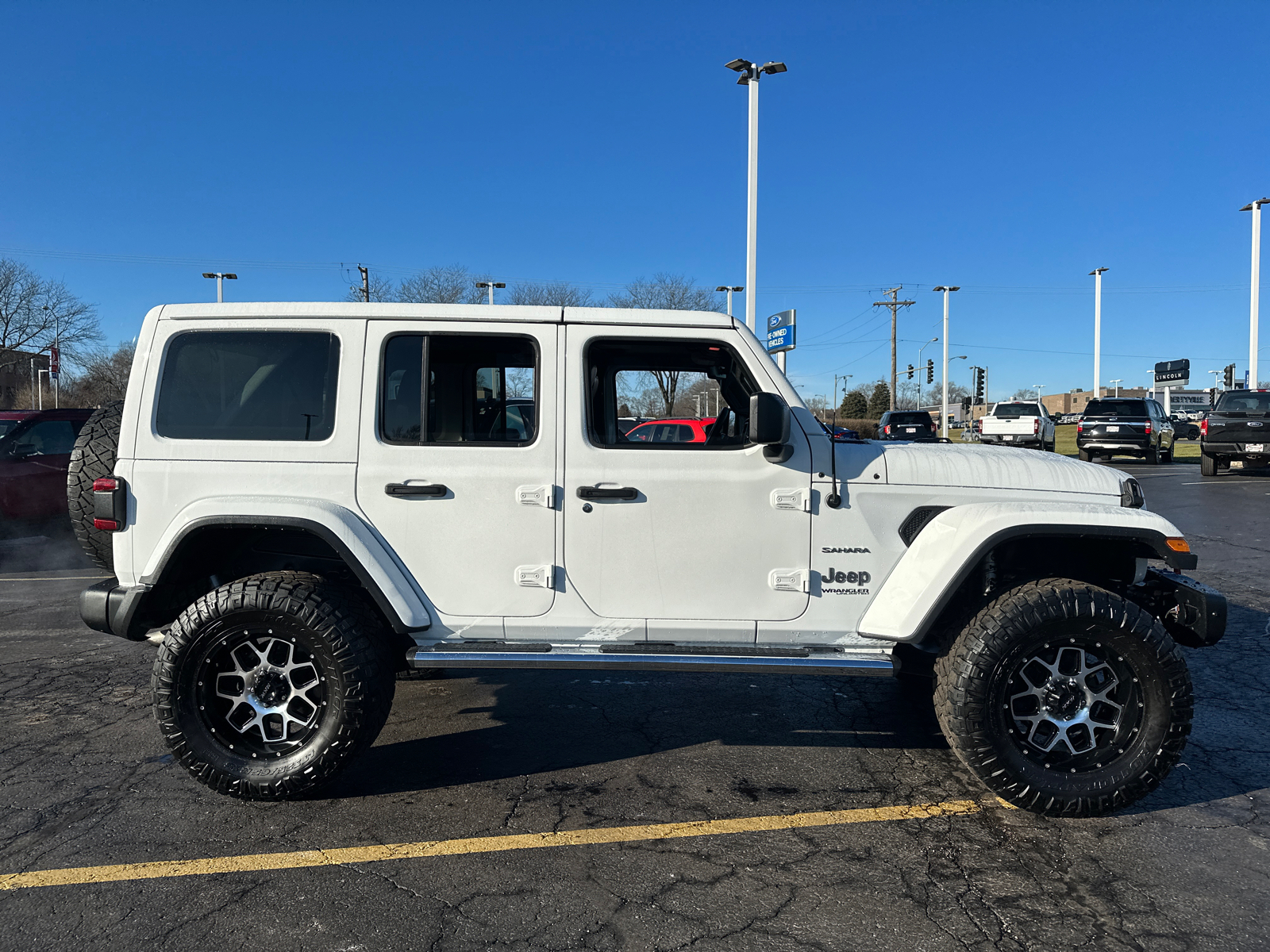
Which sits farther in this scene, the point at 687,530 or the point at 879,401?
the point at 879,401

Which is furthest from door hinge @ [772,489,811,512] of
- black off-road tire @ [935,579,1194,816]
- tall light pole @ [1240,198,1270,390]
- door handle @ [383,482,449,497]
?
tall light pole @ [1240,198,1270,390]

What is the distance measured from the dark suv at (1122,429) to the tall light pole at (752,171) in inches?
402

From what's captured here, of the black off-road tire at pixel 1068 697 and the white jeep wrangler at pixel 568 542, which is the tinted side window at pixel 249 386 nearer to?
the white jeep wrangler at pixel 568 542

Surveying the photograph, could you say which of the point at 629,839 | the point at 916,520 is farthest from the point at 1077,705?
the point at 629,839

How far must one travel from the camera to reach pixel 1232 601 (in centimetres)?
704

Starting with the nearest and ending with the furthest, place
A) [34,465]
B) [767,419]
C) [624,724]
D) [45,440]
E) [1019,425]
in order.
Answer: [767,419]
[624,724]
[34,465]
[45,440]
[1019,425]

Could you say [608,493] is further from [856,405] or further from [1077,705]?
[856,405]

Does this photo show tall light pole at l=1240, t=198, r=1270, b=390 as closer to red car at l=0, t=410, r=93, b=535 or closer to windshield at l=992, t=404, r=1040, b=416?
windshield at l=992, t=404, r=1040, b=416

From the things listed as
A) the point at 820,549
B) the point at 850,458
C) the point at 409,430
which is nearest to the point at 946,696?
the point at 820,549

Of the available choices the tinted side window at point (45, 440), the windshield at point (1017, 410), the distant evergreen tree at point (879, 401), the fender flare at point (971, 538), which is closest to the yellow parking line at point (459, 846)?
the fender flare at point (971, 538)

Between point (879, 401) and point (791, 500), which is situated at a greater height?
point (879, 401)

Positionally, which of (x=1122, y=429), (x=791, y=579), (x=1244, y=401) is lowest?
(x=791, y=579)

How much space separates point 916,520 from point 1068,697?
92 centimetres

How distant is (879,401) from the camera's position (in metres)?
83.0
